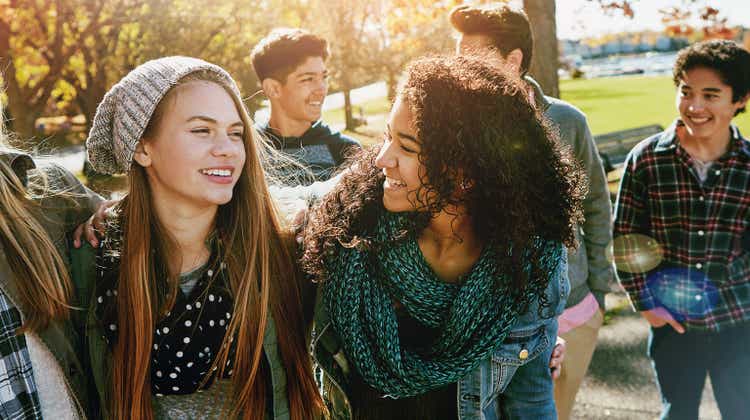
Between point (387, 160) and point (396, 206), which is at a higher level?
point (387, 160)

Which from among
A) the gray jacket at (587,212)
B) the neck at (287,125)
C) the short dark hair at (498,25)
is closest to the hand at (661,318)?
the gray jacket at (587,212)

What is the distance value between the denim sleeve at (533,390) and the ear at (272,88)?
2314 millimetres

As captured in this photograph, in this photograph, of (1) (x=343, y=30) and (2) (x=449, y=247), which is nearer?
(2) (x=449, y=247)

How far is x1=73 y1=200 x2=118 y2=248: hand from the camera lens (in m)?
2.21

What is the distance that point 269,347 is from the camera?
2.22 meters

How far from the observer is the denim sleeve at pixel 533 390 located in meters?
2.18

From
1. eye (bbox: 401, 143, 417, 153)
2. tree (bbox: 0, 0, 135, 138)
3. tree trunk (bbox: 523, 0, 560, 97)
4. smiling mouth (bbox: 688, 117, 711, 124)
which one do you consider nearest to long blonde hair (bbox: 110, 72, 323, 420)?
eye (bbox: 401, 143, 417, 153)

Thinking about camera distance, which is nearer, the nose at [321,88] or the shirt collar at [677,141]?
the shirt collar at [677,141]

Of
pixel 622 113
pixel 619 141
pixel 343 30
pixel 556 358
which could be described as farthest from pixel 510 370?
pixel 343 30

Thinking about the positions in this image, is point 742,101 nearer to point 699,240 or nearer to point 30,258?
point 699,240

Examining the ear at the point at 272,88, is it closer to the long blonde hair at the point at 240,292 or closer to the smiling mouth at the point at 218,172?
the long blonde hair at the point at 240,292

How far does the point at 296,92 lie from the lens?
3.80 metres

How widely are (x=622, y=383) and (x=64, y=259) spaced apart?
143 inches

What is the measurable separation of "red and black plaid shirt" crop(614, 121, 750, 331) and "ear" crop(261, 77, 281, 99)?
2074 mm
